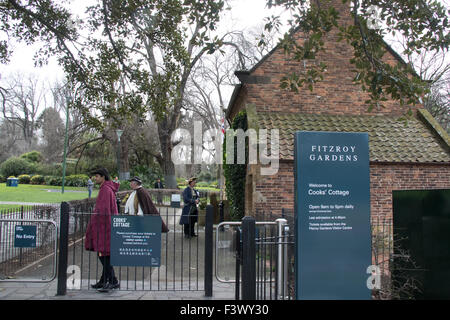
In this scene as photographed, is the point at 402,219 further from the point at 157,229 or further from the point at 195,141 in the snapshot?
the point at 195,141

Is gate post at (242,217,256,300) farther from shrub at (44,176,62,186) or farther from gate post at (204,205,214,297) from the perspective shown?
shrub at (44,176,62,186)

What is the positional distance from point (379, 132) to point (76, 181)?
35817 mm

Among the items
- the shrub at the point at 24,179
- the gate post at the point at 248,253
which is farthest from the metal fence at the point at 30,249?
the shrub at the point at 24,179

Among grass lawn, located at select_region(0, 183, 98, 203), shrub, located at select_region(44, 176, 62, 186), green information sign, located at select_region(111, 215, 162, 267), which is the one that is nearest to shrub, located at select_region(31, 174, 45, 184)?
shrub, located at select_region(44, 176, 62, 186)

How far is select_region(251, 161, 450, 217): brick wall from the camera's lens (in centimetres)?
1066

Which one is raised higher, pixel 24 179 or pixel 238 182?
pixel 24 179

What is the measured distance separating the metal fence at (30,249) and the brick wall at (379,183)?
5271 mm

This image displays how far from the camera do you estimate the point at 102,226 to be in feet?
19.7

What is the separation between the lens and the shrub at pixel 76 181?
40.6 m

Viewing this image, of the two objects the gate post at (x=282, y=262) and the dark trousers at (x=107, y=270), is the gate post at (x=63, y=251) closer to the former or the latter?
the dark trousers at (x=107, y=270)

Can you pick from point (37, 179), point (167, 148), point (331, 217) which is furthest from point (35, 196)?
point (331, 217)

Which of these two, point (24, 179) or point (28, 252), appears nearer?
point (28, 252)

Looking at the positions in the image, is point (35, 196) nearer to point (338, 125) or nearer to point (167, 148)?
point (167, 148)
